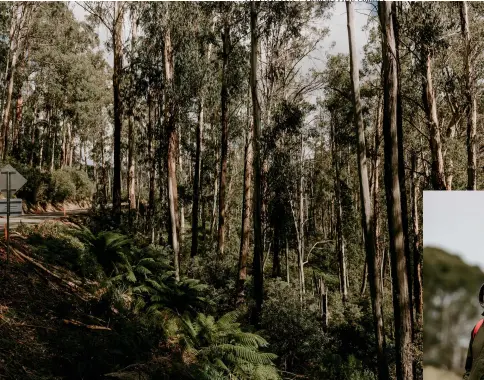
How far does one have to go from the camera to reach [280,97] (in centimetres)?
1608

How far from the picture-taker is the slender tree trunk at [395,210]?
6895 mm

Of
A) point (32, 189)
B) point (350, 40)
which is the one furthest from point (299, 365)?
point (32, 189)

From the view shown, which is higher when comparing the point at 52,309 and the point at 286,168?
the point at 286,168

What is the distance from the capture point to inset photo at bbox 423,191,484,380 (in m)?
3.96

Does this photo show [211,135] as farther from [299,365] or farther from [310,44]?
[299,365]

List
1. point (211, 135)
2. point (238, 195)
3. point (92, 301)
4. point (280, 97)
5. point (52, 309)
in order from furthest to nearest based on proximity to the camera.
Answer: point (238, 195)
point (211, 135)
point (280, 97)
point (92, 301)
point (52, 309)

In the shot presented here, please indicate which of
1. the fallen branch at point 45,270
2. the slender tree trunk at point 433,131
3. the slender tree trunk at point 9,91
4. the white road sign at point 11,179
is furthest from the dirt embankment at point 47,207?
the slender tree trunk at point 433,131

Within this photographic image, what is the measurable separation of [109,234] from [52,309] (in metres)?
3.54

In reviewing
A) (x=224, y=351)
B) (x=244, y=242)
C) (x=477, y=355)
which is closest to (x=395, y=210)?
(x=224, y=351)

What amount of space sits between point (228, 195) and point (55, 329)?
2020cm

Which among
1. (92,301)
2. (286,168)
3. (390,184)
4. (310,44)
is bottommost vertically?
(92,301)

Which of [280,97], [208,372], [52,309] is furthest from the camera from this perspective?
[280,97]

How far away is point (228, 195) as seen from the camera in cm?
2584

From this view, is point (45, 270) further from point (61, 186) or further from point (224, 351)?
point (61, 186)
